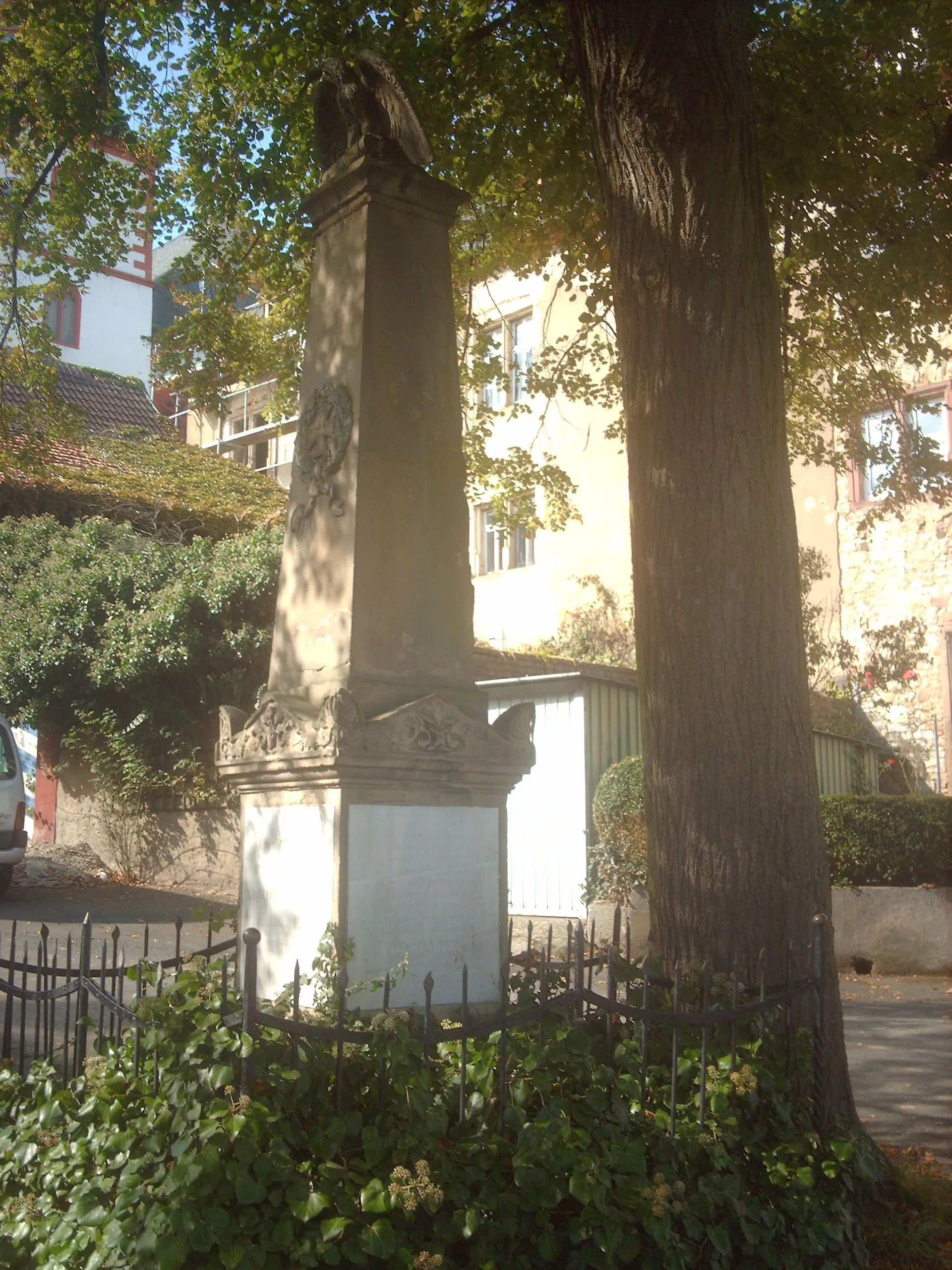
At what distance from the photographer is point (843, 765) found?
17.0 m

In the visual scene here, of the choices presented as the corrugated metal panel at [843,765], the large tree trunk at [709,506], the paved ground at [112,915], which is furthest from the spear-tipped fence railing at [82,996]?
the corrugated metal panel at [843,765]

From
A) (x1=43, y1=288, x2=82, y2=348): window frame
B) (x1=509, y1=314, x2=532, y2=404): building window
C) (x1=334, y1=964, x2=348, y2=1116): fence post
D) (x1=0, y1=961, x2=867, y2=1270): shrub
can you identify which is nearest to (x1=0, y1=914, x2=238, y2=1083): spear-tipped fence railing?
(x1=0, y1=961, x2=867, y2=1270): shrub

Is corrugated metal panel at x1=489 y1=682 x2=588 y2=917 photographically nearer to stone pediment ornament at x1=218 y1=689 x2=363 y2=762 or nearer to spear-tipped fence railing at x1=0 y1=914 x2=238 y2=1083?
spear-tipped fence railing at x1=0 y1=914 x2=238 y2=1083

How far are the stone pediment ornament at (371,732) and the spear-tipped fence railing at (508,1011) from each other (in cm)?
81

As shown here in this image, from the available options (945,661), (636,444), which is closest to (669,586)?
(636,444)

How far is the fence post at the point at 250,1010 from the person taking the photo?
3872 mm

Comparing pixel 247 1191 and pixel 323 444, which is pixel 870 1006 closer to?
pixel 323 444

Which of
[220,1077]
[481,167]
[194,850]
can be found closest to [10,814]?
[194,850]

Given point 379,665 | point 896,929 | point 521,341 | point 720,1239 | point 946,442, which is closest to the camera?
point 720,1239

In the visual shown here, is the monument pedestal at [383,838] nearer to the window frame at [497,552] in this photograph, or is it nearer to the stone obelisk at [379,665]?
the stone obelisk at [379,665]

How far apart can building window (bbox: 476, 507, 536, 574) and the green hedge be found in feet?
39.7

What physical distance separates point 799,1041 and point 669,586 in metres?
1.94

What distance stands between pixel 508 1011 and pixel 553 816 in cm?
896

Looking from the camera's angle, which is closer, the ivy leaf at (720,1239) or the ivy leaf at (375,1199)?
the ivy leaf at (375,1199)
